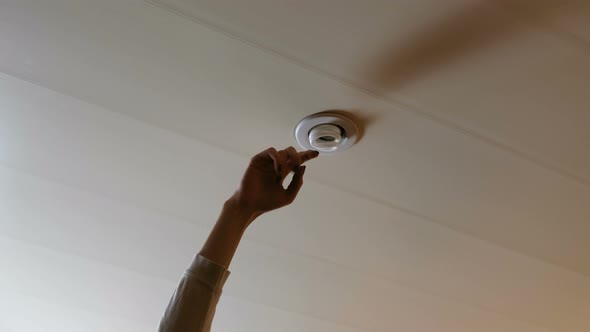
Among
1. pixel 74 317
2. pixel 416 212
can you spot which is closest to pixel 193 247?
pixel 416 212

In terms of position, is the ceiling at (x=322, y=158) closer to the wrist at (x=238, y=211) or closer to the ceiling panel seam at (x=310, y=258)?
the ceiling panel seam at (x=310, y=258)

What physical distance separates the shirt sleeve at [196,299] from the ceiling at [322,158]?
0.91 feet

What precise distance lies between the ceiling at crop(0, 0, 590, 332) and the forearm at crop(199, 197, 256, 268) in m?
0.17

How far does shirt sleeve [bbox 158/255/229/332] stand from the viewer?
63 centimetres

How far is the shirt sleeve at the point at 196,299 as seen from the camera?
0.63m

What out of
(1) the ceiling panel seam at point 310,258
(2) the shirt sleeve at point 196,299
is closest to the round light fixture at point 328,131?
(2) the shirt sleeve at point 196,299

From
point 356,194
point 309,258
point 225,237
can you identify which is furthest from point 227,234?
point 309,258

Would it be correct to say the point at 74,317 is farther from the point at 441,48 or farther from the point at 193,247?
the point at 441,48

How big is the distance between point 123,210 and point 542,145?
865 millimetres

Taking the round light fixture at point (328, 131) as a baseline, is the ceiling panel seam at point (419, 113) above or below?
above

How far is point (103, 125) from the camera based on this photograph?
0.88m

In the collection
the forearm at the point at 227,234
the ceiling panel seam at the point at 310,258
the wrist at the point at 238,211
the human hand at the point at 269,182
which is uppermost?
the ceiling panel seam at the point at 310,258

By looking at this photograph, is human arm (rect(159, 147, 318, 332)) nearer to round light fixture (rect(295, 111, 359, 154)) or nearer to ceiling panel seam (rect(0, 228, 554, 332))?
round light fixture (rect(295, 111, 359, 154))

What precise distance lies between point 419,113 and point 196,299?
1.45 feet
